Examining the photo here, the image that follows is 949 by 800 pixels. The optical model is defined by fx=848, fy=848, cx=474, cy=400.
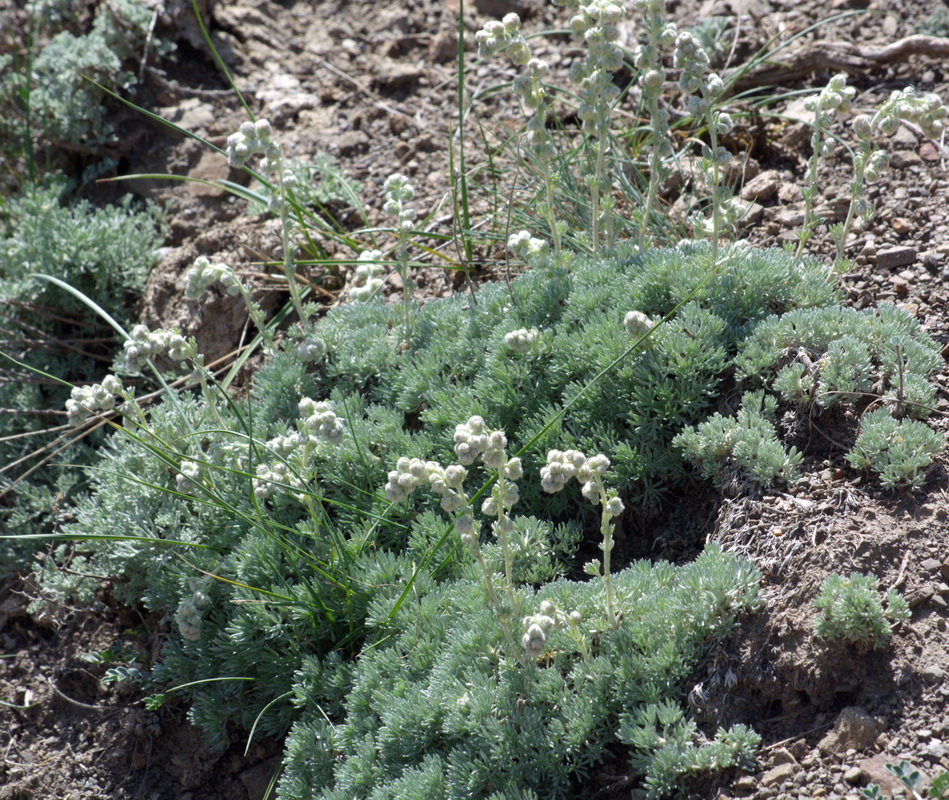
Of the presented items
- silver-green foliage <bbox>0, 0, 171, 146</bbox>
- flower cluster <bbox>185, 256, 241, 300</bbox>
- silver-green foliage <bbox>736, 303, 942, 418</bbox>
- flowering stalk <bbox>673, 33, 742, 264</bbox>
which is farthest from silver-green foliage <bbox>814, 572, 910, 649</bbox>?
silver-green foliage <bbox>0, 0, 171, 146</bbox>

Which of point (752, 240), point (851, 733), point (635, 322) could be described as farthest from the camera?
point (752, 240)

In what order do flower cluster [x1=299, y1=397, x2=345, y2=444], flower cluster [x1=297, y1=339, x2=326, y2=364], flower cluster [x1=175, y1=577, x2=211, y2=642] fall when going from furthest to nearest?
flower cluster [x1=297, y1=339, x2=326, y2=364]
flower cluster [x1=175, y1=577, x2=211, y2=642]
flower cluster [x1=299, y1=397, x2=345, y2=444]

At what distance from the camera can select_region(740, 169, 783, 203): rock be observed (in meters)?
4.99

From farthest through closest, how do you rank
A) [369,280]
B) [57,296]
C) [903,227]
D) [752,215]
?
[57,296] < [752,215] < [369,280] < [903,227]

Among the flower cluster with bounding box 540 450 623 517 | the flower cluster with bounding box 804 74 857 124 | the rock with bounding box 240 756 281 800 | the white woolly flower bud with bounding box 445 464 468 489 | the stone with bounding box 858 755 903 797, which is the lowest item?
the rock with bounding box 240 756 281 800

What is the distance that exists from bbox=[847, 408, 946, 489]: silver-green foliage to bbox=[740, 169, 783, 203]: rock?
2241mm

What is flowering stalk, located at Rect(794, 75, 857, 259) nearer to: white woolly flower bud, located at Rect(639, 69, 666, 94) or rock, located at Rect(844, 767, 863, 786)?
white woolly flower bud, located at Rect(639, 69, 666, 94)

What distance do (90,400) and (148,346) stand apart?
0.32 meters

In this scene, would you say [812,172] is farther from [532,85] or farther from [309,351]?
[309,351]

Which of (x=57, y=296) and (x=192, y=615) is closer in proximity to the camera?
(x=192, y=615)

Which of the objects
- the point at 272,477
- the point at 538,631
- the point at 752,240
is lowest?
the point at 272,477

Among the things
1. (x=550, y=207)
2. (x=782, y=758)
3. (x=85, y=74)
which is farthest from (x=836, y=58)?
(x=85, y=74)

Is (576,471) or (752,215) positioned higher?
(576,471)

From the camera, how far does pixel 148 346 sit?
359 cm
